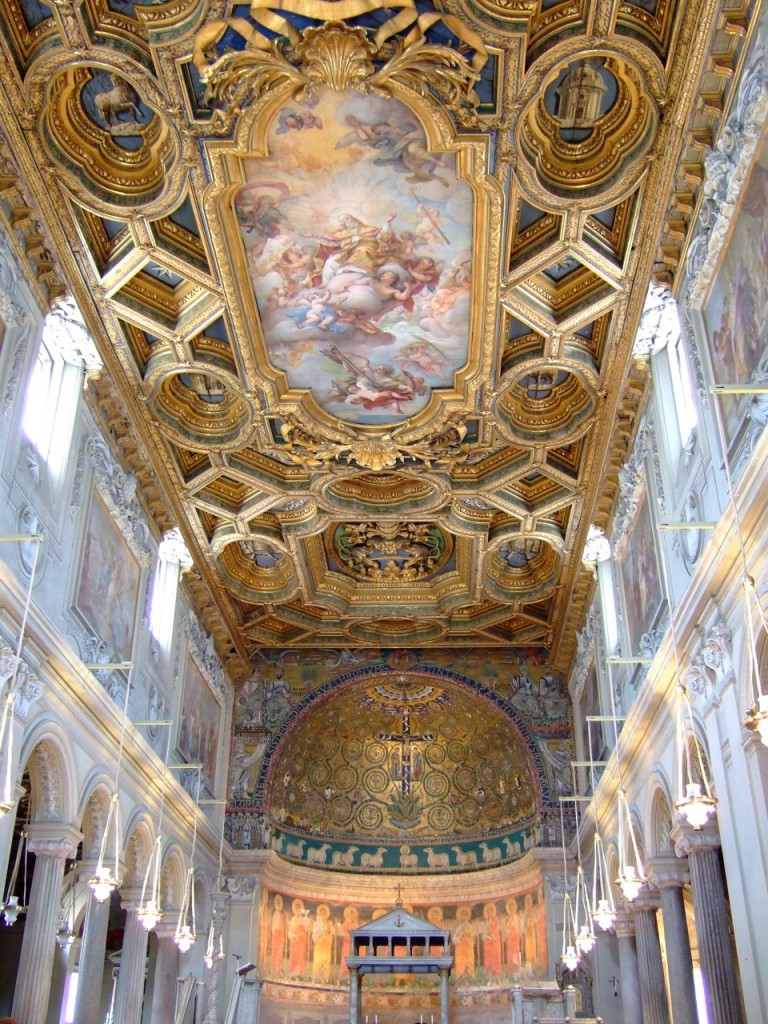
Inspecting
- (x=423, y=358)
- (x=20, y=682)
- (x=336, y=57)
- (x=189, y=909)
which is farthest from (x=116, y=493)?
(x=189, y=909)

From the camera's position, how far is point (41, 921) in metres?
13.5

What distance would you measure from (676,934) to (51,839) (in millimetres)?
9268

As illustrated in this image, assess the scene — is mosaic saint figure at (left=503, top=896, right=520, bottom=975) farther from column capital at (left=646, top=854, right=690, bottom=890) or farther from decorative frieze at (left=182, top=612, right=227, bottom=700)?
column capital at (left=646, top=854, right=690, bottom=890)

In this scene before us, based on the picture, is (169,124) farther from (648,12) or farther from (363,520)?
(363,520)

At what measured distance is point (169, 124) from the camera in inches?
498

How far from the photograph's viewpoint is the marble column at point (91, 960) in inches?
601

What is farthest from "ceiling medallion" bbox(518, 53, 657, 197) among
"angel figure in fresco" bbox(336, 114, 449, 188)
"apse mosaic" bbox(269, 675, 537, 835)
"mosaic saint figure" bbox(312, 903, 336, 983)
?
"mosaic saint figure" bbox(312, 903, 336, 983)

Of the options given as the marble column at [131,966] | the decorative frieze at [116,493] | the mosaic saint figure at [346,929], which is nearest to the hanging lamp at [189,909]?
the marble column at [131,966]

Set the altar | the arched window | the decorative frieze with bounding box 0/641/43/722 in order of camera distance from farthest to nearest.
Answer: the altar
the arched window
the decorative frieze with bounding box 0/641/43/722

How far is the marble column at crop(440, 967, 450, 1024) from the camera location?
23.9 metres

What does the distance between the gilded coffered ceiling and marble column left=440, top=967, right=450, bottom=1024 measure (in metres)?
10.5

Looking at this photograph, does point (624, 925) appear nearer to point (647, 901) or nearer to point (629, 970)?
point (629, 970)

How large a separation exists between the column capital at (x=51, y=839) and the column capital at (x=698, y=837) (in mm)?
8373

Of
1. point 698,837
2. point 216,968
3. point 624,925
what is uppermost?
point 698,837
